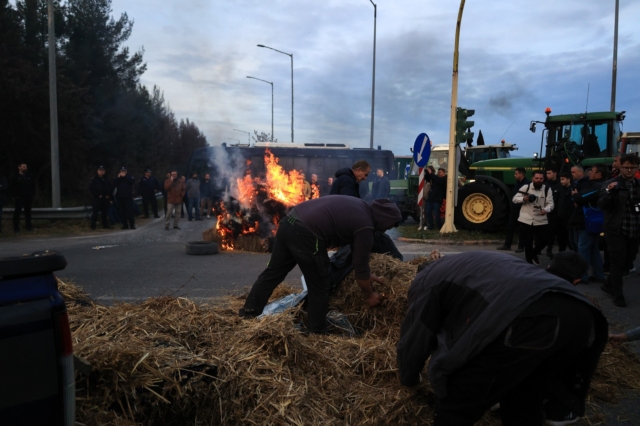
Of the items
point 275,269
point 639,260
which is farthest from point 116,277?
point 639,260

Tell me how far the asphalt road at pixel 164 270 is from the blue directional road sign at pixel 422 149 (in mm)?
2193

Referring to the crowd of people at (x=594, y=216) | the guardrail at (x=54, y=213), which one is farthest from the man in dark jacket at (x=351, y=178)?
the guardrail at (x=54, y=213)

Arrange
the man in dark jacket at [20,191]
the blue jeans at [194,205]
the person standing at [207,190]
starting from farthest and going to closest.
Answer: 1. the person standing at [207,190]
2. the blue jeans at [194,205]
3. the man in dark jacket at [20,191]

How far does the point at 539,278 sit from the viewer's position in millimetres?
2375

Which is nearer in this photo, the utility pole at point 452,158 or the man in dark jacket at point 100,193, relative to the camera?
the utility pole at point 452,158

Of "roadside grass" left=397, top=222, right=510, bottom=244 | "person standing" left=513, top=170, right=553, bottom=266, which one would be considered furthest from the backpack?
"roadside grass" left=397, top=222, right=510, bottom=244

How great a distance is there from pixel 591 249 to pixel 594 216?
0.63 meters

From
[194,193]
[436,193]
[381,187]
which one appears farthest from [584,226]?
[194,193]

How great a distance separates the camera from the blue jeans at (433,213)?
48.4ft

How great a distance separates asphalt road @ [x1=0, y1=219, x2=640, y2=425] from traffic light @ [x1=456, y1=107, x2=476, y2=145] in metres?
2.91

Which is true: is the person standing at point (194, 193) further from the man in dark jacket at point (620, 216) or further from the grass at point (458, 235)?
the man in dark jacket at point (620, 216)

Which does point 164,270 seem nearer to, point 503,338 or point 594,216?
point 594,216

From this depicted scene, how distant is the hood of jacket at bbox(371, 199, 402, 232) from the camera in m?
4.52

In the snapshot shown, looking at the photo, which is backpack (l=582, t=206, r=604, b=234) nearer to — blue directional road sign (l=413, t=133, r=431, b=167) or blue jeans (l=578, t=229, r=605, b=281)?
blue jeans (l=578, t=229, r=605, b=281)
